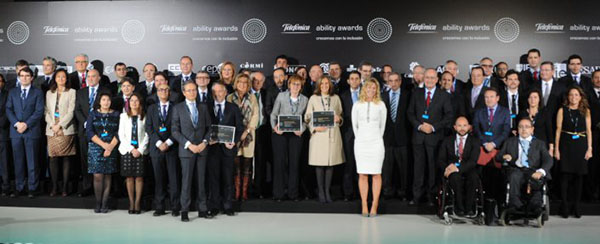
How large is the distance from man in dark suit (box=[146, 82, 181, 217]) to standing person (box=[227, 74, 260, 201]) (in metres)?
0.76

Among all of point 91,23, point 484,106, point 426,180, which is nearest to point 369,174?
point 426,180

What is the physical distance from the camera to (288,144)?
7566 millimetres

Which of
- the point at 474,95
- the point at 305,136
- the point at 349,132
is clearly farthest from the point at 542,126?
the point at 305,136

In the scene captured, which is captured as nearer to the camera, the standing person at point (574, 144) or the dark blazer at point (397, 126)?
the standing person at point (574, 144)

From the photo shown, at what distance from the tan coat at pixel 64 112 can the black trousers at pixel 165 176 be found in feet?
4.68

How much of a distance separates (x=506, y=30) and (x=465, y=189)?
339 centimetres

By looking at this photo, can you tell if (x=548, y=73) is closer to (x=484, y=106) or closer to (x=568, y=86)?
(x=568, y=86)

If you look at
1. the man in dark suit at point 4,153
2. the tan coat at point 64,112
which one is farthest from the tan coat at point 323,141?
the man in dark suit at point 4,153

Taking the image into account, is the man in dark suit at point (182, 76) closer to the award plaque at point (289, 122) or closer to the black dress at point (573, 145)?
the award plaque at point (289, 122)

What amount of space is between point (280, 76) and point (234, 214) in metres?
1.88

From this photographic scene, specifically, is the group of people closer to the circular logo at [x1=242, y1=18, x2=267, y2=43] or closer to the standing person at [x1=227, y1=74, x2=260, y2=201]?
the standing person at [x1=227, y1=74, x2=260, y2=201]

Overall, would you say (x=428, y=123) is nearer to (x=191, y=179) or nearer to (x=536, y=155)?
(x=536, y=155)

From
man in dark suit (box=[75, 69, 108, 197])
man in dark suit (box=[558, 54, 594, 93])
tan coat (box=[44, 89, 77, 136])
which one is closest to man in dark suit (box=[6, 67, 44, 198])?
tan coat (box=[44, 89, 77, 136])

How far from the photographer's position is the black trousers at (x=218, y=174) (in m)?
7.15
